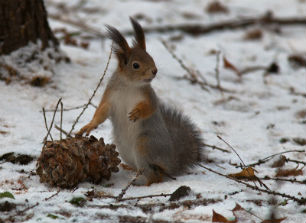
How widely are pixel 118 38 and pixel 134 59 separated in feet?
0.40

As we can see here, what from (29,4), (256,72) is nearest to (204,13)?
(256,72)

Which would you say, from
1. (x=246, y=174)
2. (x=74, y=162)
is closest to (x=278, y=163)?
(x=246, y=174)

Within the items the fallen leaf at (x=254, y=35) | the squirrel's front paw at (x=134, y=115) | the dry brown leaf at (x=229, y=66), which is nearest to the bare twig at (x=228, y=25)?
the fallen leaf at (x=254, y=35)

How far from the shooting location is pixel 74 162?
2102 millimetres

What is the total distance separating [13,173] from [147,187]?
59 centimetres

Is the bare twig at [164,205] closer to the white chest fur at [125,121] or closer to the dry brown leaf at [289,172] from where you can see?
the white chest fur at [125,121]

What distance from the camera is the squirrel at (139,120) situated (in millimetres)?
2324

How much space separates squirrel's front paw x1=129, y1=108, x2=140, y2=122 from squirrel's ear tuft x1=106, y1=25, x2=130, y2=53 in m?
0.31

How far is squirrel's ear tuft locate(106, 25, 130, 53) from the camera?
2301 millimetres

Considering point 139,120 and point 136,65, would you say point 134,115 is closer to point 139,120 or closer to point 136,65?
point 139,120

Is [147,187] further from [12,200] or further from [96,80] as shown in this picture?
[96,80]

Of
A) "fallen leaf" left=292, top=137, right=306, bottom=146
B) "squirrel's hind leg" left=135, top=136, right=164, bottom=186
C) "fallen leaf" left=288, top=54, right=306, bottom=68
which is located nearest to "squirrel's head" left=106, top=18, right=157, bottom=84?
"squirrel's hind leg" left=135, top=136, right=164, bottom=186

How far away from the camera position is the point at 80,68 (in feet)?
11.5

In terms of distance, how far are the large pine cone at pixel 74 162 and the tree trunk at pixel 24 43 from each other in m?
1.08
